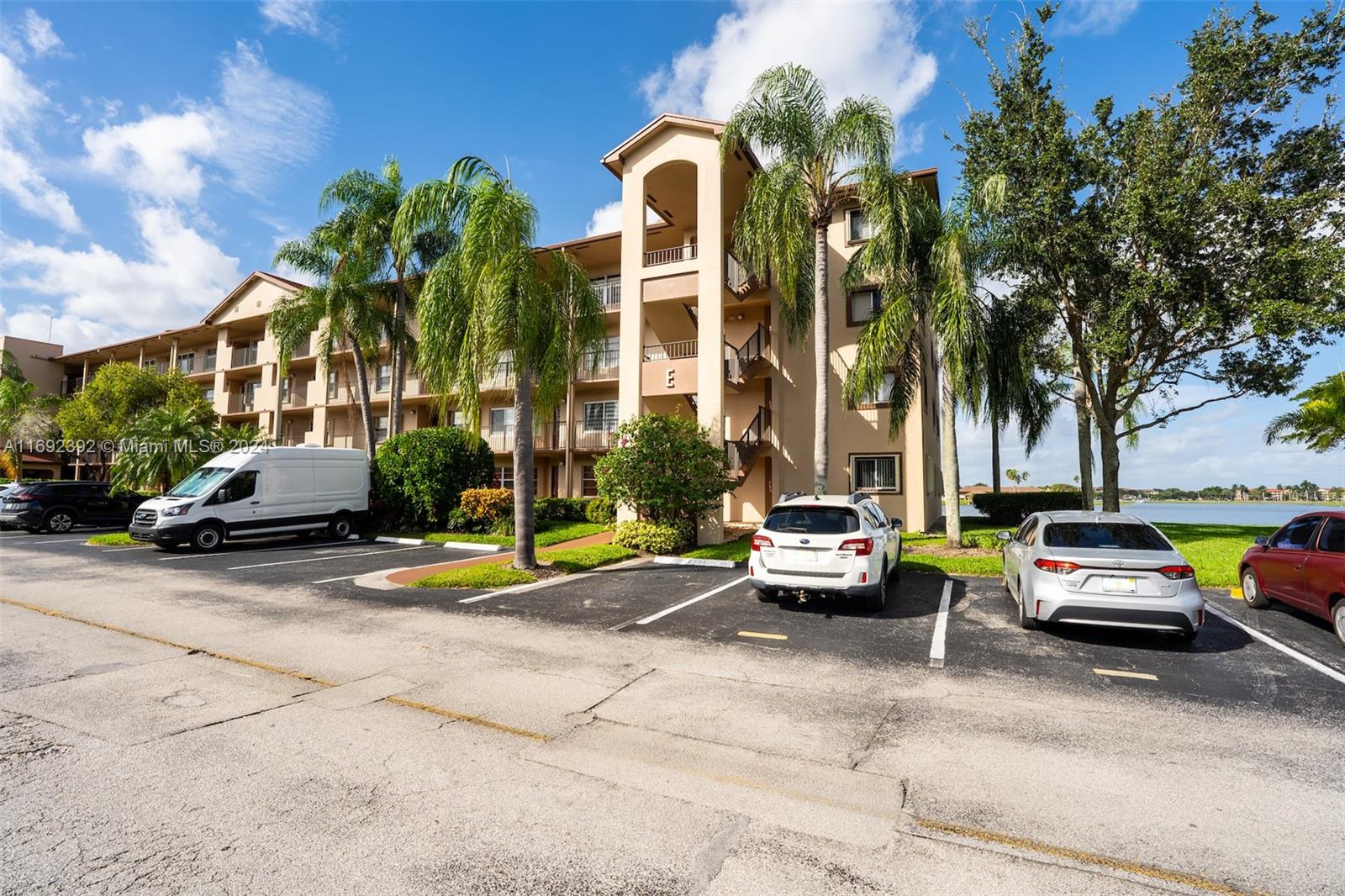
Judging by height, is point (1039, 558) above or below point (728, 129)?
below

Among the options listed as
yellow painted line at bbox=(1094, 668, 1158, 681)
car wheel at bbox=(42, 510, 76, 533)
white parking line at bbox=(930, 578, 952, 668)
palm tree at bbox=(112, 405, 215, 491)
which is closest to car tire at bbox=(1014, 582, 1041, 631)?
white parking line at bbox=(930, 578, 952, 668)

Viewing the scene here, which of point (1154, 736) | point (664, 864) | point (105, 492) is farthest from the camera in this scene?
point (105, 492)

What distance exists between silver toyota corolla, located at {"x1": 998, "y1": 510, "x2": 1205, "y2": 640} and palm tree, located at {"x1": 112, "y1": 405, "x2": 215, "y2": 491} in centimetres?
2680

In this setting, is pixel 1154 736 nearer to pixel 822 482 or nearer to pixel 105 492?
pixel 822 482

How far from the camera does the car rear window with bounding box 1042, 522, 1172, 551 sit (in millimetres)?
7477

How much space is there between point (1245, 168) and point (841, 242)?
11.1 meters

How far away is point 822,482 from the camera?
599 inches

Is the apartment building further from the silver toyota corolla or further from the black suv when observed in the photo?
the black suv

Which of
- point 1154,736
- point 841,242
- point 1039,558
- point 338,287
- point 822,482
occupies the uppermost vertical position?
point 841,242

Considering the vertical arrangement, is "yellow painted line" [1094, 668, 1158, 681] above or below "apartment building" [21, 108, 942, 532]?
below

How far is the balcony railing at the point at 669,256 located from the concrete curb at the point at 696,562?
9.58m

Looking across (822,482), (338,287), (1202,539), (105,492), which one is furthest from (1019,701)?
(105,492)

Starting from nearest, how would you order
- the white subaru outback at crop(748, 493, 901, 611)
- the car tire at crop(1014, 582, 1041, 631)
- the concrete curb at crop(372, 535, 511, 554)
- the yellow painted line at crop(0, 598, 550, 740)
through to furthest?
the yellow painted line at crop(0, 598, 550, 740)
the car tire at crop(1014, 582, 1041, 631)
the white subaru outback at crop(748, 493, 901, 611)
the concrete curb at crop(372, 535, 511, 554)

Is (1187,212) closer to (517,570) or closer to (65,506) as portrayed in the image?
(517,570)
